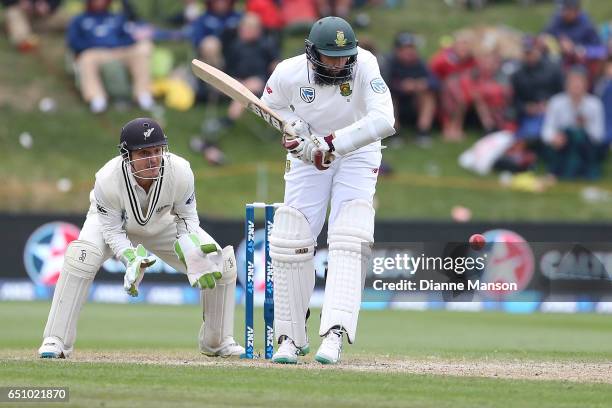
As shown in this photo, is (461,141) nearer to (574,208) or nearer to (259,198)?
(574,208)

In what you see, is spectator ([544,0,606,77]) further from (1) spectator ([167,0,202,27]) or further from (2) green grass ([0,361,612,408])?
(2) green grass ([0,361,612,408])

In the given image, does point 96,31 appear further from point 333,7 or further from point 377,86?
point 377,86

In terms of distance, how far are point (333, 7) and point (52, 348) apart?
13404 millimetres

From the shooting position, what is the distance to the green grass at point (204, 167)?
1816 cm

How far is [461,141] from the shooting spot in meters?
20.2

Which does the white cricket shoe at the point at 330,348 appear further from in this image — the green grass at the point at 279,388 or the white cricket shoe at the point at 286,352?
the green grass at the point at 279,388

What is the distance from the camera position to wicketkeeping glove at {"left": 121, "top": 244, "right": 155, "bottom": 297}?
7988mm

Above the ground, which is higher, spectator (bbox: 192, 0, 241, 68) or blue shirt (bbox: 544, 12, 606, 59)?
blue shirt (bbox: 544, 12, 606, 59)

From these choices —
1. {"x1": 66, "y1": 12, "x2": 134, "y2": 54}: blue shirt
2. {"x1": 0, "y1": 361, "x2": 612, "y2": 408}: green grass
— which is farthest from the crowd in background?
{"x1": 0, "y1": 361, "x2": 612, "y2": 408}: green grass

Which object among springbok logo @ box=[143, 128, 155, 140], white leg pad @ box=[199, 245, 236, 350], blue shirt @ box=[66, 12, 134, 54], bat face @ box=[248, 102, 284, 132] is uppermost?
blue shirt @ box=[66, 12, 134, 54]

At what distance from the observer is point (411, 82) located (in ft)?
64.0

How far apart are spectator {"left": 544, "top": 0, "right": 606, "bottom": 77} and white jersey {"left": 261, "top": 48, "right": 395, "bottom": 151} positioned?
1253 cm

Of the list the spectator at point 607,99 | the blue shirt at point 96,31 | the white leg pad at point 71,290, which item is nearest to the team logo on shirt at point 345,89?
the white leg pad at point 71,290

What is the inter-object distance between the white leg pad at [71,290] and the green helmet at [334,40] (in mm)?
1950
